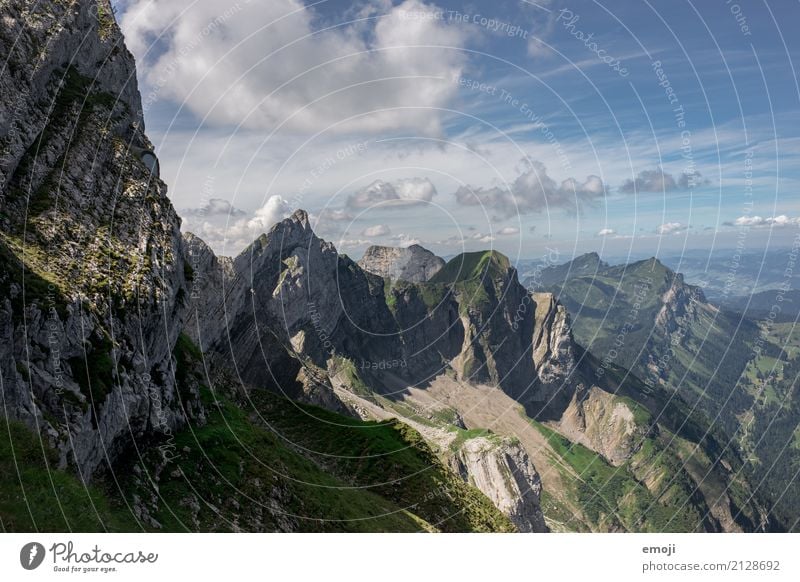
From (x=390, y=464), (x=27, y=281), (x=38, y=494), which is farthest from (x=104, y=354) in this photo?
(x=390, y=464)

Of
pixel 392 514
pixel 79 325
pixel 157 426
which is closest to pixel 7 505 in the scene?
pixel 79 325

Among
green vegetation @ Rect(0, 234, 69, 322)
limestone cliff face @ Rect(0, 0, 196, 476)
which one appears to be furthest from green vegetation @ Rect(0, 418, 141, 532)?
green vegetation @ Rect(0, 234, 69, 322)

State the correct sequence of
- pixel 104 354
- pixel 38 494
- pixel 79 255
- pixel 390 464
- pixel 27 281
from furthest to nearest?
pixel 390 464, pixel 79 255, pixel 104 354, pixel 27 281, pixel 38 494

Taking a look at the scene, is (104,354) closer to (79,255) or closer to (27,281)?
(27,281)

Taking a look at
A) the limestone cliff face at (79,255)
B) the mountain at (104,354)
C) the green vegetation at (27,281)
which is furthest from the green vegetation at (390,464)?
the green vegetation at (27,281)

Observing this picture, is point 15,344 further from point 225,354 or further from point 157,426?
point 225,354

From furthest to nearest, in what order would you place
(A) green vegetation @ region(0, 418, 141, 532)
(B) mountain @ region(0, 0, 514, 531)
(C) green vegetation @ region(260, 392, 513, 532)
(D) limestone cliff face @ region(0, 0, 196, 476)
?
(C) green vegetation @ region(260, 392, 513, 532) < (D) limestone cliff face @ region(0, 0, 196, 476) < (B) mountain @ region(0, 0, 514, 531) < (A) green vegetation @ region(0, 418, 141, 532)

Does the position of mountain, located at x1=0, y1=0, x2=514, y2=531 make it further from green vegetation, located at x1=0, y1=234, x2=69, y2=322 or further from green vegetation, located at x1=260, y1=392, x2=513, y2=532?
green vegetation, located at x1=260, y1=392, x2=513, y2=532

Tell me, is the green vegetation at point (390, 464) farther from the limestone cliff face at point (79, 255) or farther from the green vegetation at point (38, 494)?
the green vegetation at point (38, 494)
